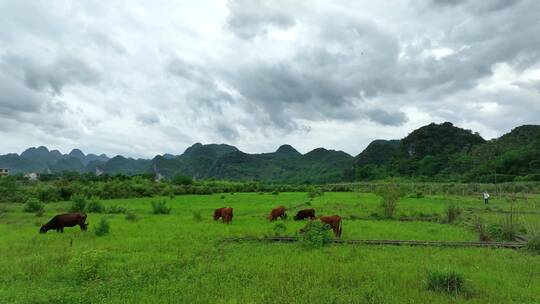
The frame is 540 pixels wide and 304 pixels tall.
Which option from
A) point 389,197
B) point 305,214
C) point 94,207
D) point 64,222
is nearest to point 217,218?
point 305,214

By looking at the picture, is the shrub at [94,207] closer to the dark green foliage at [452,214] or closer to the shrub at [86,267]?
the shrub at [86,267]

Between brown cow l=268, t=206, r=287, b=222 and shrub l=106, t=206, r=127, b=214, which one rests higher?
brown cow l=268, t=206, r=287, b=222

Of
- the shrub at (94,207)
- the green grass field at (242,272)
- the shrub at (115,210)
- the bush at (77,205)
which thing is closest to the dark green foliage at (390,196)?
the green grass field at (242,272)

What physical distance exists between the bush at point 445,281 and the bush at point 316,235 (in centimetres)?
561

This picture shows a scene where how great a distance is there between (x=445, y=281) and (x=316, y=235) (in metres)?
6.15

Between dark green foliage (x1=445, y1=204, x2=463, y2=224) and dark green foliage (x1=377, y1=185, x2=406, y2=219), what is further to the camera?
dark green foliage (x1=377, y1=185, x2=406, y2=219)

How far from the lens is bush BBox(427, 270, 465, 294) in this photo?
9211 mm

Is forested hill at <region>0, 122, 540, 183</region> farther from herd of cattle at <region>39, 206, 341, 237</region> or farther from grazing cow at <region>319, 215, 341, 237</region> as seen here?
grazing cow at <region>319, 215, 341, 237</region>

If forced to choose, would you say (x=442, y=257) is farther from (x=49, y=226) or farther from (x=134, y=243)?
(x=49, y=226)

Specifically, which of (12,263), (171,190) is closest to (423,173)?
(171,190)

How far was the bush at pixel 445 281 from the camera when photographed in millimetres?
9211

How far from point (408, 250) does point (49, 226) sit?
1842 cm

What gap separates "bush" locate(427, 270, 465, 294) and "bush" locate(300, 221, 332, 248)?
5.61 meters

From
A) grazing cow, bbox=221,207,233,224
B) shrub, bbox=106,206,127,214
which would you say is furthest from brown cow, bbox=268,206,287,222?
shrub, bbox=106,206,127,214
